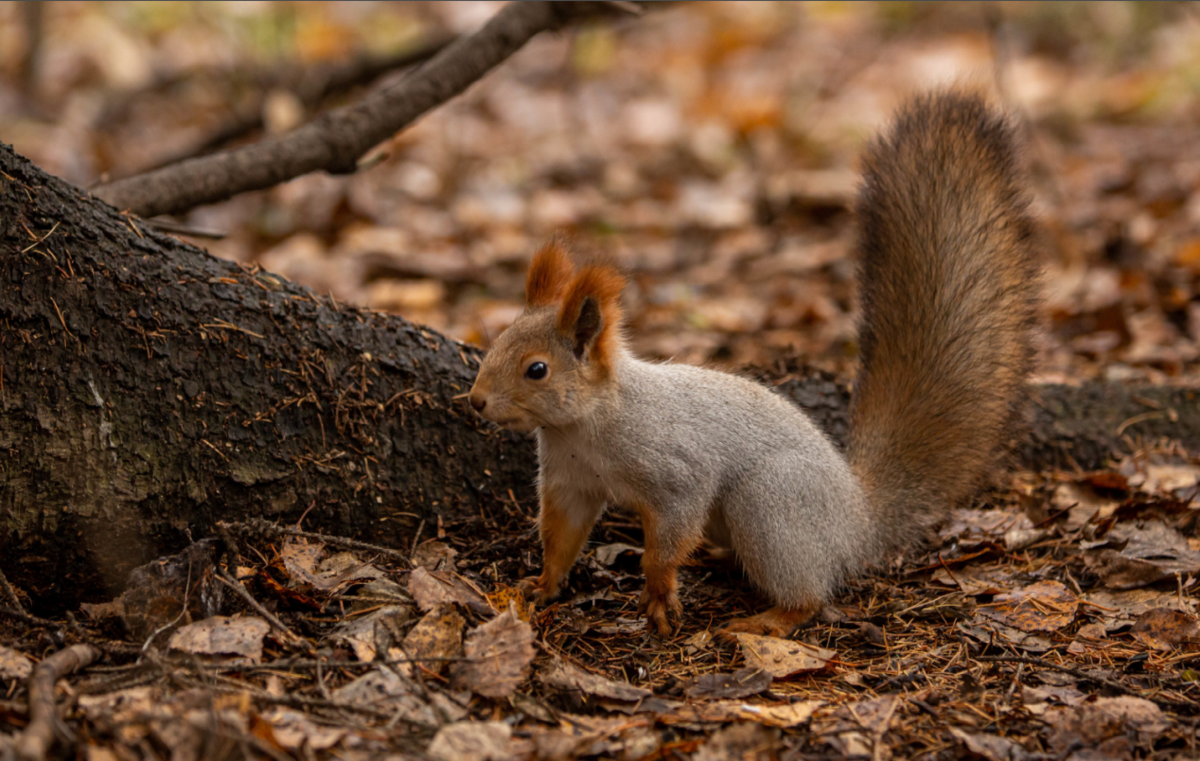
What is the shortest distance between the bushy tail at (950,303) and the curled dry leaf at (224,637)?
75.9 inches

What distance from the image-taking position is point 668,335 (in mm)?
5328

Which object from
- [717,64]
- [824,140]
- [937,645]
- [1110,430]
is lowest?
[937,645]

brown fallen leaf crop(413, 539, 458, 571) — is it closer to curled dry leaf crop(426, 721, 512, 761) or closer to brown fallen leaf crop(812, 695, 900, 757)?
curled dry leaf crop(426, 721, 512, 761)

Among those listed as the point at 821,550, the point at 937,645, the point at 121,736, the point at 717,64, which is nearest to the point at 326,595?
the point at 121,736

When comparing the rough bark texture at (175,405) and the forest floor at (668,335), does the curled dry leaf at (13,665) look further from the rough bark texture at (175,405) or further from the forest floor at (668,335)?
the rough bark texture at (175,405)

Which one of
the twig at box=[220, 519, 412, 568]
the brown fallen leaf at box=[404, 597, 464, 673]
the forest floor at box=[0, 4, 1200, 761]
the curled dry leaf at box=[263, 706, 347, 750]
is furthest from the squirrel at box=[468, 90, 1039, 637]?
the curled dry leaf at box=[263, 706, 347, 750]

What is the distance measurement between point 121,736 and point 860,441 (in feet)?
7.71

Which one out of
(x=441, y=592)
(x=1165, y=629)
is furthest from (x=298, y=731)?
(x=1165, y=629)

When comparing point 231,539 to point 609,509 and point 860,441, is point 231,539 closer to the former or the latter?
point 609,509

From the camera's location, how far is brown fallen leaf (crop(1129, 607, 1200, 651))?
8.27 ft

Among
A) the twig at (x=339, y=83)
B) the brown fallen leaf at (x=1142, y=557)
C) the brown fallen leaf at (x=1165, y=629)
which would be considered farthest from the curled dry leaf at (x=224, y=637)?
the twig at (x=339, y=83)

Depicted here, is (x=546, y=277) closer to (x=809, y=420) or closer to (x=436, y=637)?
(x=809, y=420)

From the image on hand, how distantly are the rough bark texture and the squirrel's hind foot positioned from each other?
36.5 inches

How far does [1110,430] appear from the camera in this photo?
3.84 meters
